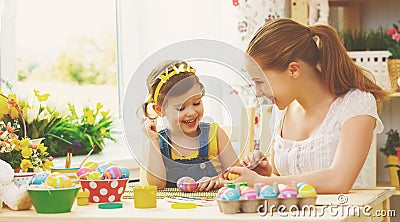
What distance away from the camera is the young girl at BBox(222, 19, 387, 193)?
174 centimetres

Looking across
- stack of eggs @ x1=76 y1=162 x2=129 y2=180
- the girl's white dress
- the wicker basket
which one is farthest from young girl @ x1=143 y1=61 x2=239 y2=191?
the wicker basket

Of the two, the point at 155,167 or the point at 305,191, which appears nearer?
the point at 305,191

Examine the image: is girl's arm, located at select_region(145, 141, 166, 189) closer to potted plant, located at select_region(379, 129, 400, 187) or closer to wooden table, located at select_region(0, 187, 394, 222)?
wooden table, located at select_region(0, 187, 394, 222)

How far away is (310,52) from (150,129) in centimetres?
46

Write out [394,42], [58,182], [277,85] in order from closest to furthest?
[58,182] → [277,85] → [394,42]

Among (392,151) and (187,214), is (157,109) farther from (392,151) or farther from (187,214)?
(392,151)

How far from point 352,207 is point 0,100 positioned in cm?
98

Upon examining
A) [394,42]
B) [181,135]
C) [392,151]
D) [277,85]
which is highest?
[394,42]

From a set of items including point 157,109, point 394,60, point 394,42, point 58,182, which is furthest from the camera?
point 394,42

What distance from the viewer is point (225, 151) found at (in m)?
1.64

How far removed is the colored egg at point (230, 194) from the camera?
1.33 meters

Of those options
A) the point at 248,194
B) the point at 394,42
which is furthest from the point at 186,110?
the point at 394,42

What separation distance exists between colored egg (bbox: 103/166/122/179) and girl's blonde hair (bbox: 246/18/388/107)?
0.45 metres

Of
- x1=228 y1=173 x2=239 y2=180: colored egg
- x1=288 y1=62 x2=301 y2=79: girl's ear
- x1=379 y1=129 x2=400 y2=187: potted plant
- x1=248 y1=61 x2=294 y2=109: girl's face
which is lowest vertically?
x1=379 y1=129 x2=400 y2=187: potted plant
